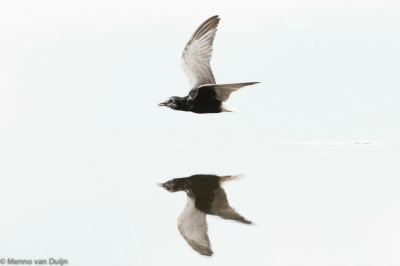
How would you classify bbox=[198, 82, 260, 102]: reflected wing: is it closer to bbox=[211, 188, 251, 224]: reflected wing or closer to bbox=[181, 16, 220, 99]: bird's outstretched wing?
bbox=[181, 16, 220, 99]: bird's outstretched wing

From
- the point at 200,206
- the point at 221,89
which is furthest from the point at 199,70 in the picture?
the point at 200,206

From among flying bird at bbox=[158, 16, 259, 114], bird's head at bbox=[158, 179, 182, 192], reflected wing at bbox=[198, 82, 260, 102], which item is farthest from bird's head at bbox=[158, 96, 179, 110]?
bird's head at bbox=[158, 179, 182, 192]

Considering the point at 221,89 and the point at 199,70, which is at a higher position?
the point at 199,70

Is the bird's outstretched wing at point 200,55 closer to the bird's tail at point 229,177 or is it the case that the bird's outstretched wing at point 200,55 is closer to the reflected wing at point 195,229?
the bird's tail at point 229,177

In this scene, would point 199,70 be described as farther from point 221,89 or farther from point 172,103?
point 221,89

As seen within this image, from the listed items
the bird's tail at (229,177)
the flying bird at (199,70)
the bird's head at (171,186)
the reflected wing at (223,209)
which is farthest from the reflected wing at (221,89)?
the reflected wing at (223,209)

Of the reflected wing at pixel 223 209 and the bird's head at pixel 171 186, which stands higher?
the bird's head at pixel 171 186
